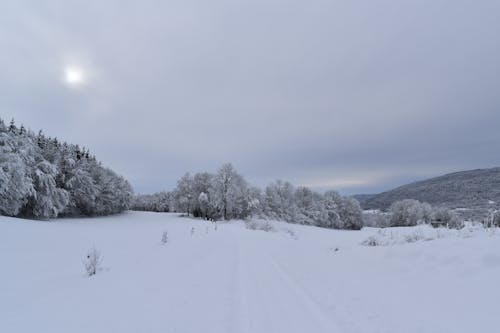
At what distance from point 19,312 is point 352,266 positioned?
7785mm

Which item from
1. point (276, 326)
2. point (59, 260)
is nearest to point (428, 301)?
point (276, 326)

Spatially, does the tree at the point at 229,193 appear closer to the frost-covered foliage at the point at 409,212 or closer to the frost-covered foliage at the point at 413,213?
the frost-covered foliage at the point at 413,213

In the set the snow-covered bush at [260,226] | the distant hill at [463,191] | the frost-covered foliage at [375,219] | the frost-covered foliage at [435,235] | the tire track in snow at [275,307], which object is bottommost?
the frost-covered foliage at [375,219]

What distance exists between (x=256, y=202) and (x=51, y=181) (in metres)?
31.6

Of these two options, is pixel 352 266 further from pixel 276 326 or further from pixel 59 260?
pixel 59 260

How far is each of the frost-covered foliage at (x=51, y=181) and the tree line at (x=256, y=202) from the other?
12.8 meters

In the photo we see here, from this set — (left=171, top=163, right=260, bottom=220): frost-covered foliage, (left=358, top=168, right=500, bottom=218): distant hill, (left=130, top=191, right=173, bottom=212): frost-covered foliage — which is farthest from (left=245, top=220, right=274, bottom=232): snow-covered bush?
(left=130, top=191, right=173, bottom=212): frost-covered foliage

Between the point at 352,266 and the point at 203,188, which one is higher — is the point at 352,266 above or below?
below

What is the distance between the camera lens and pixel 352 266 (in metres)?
7.90

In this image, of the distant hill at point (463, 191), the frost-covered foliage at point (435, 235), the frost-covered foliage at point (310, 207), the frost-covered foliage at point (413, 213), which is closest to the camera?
the frost-covered foliage at point (435, 235)

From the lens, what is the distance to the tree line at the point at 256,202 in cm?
5041

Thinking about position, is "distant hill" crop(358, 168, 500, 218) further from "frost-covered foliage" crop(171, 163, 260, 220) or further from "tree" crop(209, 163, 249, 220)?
"tree" crop(209, 163, 249, 220)

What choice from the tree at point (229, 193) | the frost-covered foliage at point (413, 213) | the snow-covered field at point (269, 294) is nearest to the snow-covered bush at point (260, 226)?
the tree at point (229, 193)

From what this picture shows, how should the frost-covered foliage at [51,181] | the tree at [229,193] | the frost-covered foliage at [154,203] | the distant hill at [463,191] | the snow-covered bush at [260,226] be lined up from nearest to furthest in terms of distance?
the frost-covered foliage at [51,181] → the snow-covered bush at [260,226] → the distant hill at [463,191] → the tree at [229,193] → the frost-covered foliage at [154,203]
